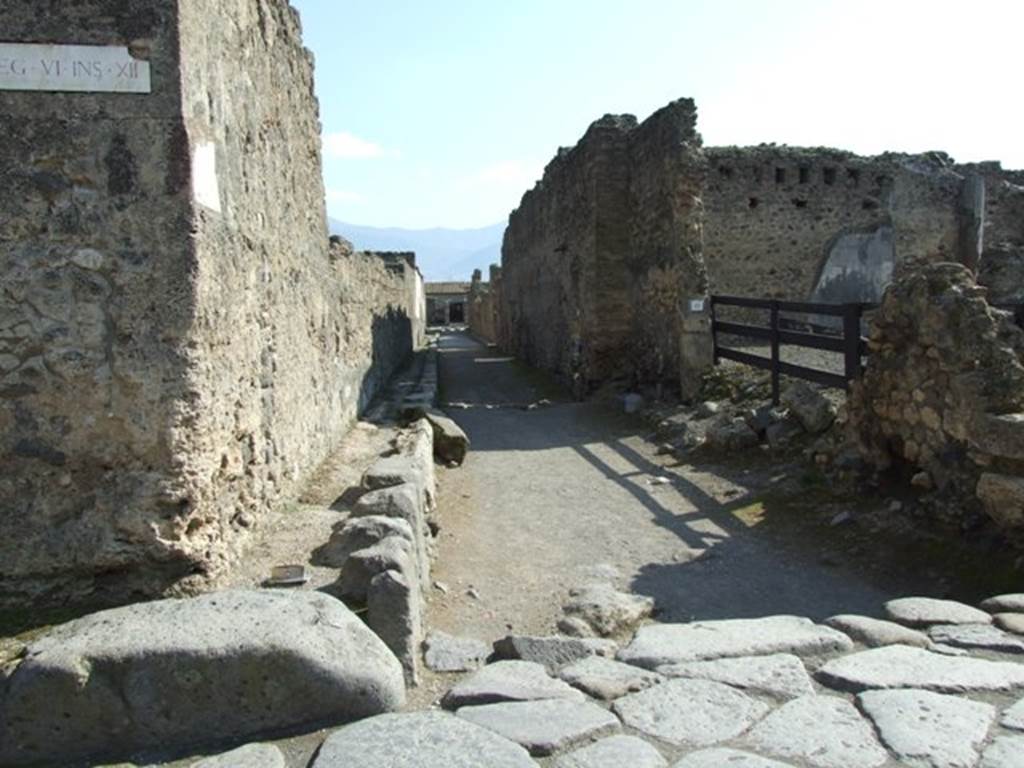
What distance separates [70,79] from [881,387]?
540cm

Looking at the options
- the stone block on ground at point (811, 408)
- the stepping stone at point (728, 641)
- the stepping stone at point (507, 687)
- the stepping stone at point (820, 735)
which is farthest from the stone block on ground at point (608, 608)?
the stone block on ground at point (811, 408)

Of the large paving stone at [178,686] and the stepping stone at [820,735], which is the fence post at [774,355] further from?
the large paving stone at [178,686]

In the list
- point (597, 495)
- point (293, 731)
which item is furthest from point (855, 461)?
point (293, 731)

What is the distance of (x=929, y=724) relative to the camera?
256 centimetres

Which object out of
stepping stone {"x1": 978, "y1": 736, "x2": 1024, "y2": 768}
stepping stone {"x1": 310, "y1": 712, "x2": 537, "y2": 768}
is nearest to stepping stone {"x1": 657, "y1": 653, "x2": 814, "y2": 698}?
stepping stone {"x1": 978, "y1": 736, "x2": 1024, "y2": 768}

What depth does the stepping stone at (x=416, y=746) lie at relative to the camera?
229 centimetres

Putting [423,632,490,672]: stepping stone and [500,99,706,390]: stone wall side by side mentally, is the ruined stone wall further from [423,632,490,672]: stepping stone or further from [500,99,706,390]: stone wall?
[423,632,490,672]: stepping stone

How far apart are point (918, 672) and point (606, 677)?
3.63 ft

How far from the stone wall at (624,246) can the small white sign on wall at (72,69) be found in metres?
8.35

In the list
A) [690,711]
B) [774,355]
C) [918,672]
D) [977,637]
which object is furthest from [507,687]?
[774,355]

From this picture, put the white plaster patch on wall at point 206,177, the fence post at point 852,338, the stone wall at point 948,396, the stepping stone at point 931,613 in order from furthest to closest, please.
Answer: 1. the fence post at point 852,338
2. the stone wall at point 948,396
3. the stepping stone at point 931,613
4. the white plaster patch on wall at point 206,177

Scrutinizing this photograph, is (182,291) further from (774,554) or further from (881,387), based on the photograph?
(881,387)

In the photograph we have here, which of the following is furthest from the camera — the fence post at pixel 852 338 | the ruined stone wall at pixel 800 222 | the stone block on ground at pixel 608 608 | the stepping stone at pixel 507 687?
the ruined stone wall at pixel 800 222

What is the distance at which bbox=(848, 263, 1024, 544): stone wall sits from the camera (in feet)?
15.1
